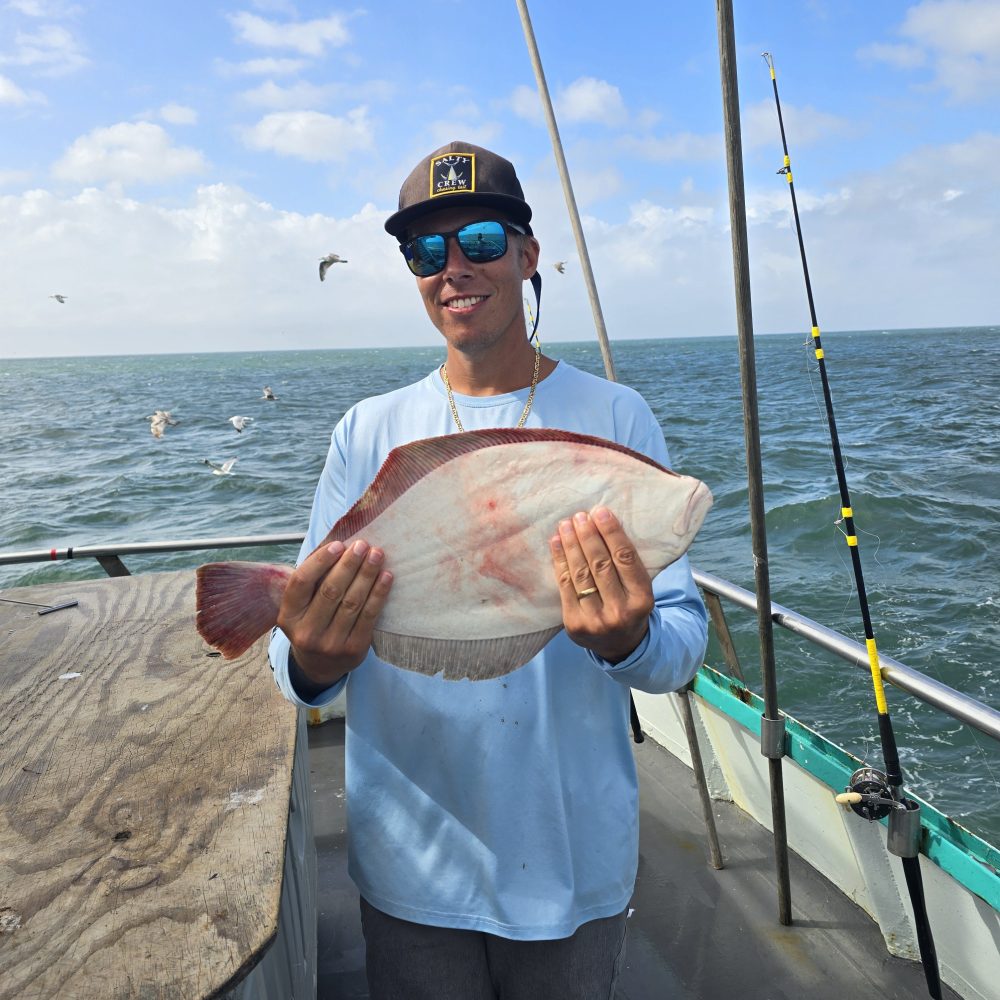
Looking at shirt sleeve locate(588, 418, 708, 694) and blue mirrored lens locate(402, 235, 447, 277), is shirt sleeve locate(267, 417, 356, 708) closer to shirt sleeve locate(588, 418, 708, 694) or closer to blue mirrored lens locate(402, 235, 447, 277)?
blue mirrored lens locate(402, 235, 447, 277)

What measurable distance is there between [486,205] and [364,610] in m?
0.93

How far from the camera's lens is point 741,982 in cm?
271

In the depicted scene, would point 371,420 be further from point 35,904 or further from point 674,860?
point 674,860

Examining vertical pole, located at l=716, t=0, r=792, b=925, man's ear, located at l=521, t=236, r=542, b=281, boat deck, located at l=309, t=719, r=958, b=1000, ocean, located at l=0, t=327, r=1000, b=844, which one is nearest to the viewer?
man's ear, located at l=521, t=236, r=542, b=281

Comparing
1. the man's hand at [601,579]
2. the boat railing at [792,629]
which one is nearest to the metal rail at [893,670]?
the boat railing at [792,629]

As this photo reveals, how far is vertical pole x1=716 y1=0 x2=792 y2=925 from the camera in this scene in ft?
6.72

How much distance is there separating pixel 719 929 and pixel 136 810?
2.37m

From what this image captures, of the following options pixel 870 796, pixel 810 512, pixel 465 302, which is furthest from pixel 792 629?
pixel 810 512

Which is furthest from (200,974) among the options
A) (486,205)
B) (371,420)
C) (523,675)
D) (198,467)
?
(198,467)

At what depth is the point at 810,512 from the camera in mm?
11906

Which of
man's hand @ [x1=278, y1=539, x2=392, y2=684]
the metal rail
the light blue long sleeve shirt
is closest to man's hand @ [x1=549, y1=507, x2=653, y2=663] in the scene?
the light blue long sleeve shirt

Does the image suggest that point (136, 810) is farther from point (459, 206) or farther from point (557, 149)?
point (557, 149)

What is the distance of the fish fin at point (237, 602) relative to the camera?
1.46 meters

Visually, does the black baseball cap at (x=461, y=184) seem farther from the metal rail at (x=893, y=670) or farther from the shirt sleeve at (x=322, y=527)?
the metal rail at (x=893, y=670)
